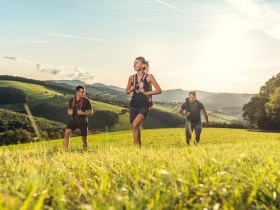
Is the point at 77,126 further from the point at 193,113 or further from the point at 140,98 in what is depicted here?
the point at 193,113

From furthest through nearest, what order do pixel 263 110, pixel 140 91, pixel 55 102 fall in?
pixel 55 102
pixel 263 110
pixel 140 91

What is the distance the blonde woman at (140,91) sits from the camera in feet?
36.1

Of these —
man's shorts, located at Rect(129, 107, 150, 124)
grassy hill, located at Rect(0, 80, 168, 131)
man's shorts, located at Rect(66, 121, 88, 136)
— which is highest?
man's shorts, located at Rect(129, 107, 150, 124)

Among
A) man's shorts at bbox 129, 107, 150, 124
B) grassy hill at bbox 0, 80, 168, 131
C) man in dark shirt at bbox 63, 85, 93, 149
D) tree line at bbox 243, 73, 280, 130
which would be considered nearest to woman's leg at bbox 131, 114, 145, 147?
man's shorts at bbox 129, 107, 150, 124

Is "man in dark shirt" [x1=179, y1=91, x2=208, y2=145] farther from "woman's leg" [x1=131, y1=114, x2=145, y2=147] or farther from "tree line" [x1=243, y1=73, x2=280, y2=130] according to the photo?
"tree line" [x1=243, y1=73, x2=280, y2=130]

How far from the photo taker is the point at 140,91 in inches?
434

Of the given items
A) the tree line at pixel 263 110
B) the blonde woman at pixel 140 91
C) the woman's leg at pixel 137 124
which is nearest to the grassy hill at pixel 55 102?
the tree line at pixel 263 110

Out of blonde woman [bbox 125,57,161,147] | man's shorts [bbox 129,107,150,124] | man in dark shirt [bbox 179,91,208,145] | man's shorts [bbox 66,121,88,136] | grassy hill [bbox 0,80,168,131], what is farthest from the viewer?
grassy hill [bbox 0,80,168,131]

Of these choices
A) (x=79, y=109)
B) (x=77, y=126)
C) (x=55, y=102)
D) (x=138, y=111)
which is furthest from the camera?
(x=55, y=102)

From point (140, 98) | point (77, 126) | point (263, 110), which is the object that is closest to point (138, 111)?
point (140, 98)

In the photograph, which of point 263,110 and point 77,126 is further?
point 263,110

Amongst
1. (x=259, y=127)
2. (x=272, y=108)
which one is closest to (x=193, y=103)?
(x=272, y=108)

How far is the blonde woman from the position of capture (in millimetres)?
11016

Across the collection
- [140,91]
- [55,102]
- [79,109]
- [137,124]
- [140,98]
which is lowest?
[55,102]
